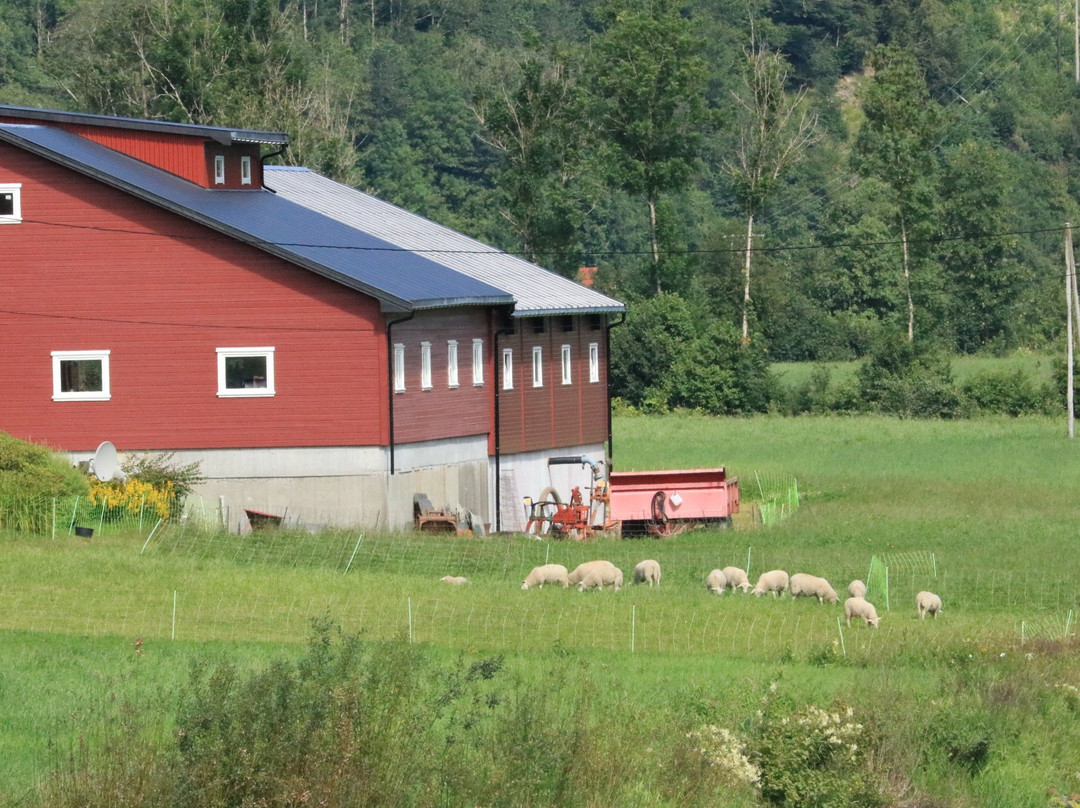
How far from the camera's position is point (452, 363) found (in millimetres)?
45969

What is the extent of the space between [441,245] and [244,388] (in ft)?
38.3

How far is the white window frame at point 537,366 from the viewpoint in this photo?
51.5 metres

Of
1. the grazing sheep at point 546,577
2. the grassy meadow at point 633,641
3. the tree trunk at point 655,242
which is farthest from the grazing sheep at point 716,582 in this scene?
the tree trunk at point 655,242

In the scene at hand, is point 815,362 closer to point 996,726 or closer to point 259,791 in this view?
point 996,726

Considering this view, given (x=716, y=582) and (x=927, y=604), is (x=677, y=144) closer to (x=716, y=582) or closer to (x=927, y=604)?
(x=716, y=582)

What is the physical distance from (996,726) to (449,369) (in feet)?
87.1

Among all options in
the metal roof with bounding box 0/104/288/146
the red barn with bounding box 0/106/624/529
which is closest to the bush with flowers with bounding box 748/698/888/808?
the red barn with bounding box 0/106/624/529

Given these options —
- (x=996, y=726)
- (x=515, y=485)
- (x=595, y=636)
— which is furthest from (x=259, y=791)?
(x=515, y=485)

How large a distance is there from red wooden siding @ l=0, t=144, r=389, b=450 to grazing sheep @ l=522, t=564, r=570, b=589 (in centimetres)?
1087

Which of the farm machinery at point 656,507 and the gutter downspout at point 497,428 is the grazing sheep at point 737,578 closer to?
the farm machinery at point 656,507

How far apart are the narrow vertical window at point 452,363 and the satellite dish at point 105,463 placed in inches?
368

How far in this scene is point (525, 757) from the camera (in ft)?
51.9

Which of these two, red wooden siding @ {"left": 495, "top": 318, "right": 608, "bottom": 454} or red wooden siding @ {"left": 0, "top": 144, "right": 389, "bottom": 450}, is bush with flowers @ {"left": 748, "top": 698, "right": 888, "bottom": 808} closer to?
red wooden siding @ {"left": 0, "top": 144, "right": 389, "bottom": 450}

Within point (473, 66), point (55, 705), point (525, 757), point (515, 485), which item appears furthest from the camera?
point (473, 66)
